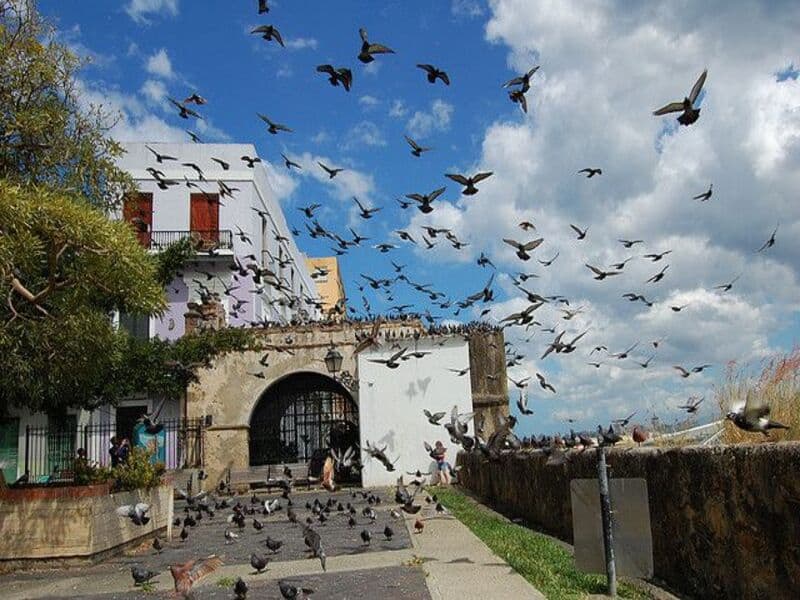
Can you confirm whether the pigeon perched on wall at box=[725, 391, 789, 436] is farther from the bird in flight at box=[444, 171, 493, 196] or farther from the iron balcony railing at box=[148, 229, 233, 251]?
the iron balcony railing at box=[148, 229, 233, 251]

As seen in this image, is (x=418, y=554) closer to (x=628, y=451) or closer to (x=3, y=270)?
(x=628, y=451)

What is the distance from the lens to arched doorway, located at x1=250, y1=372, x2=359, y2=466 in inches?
1019

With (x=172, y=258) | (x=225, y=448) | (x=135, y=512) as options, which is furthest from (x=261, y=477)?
(x=135, y=512)

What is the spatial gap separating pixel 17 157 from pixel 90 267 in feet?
11.7

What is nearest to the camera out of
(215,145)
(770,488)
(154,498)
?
(770,488)

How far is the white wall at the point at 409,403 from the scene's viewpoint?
2252cm

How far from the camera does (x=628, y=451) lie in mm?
7371

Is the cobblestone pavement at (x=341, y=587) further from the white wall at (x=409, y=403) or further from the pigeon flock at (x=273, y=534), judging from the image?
the white wall at (x=409, y=403)

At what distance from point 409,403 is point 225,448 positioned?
6454 mm

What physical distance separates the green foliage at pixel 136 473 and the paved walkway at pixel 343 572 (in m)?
0.99

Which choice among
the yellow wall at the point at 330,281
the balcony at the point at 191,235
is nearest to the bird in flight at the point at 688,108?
the balcony at the point at 191,235

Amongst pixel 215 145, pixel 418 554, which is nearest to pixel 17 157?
pixel 418 554

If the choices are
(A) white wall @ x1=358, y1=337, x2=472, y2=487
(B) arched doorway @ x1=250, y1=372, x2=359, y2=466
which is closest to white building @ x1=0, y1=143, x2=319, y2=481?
(B) arched doorway @ x1=250, y1=372, x2=359, y2=466

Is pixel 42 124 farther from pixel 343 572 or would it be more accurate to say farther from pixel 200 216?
pixel 200 216
